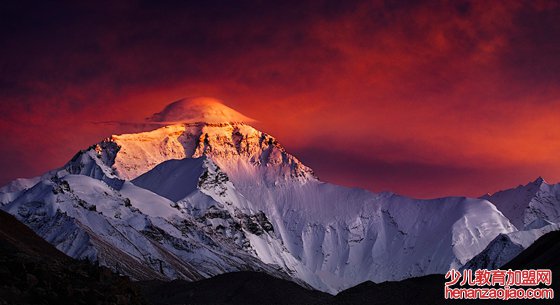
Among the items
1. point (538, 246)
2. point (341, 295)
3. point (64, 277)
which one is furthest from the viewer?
point (538, 246)

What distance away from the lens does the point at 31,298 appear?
52.0 meters

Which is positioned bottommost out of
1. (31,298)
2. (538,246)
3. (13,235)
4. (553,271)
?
(31,298)

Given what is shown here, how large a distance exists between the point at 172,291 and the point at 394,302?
42530 millimetres

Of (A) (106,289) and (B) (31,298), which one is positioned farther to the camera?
(A) (106,289)

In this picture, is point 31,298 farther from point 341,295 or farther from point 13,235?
point 341,295

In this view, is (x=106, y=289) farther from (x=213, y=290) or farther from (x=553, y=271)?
(x=213, y=290)

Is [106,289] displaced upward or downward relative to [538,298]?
downward

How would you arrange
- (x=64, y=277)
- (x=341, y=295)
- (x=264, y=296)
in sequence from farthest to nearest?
(x=264, y=296) → (x=341, y=295) → (x=64, y=277)

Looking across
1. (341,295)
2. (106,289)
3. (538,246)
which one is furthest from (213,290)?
(106,289)

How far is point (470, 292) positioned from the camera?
8331 cm

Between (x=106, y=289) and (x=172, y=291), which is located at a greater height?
(x=172, y=291)

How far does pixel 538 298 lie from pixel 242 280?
204ft

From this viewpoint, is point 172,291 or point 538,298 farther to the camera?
point 172,291

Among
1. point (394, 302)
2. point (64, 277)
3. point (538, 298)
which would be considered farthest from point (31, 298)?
point (394, 302)
